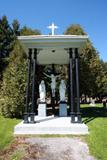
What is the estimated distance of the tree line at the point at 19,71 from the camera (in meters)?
15.0

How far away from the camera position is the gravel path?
8131 millimetres

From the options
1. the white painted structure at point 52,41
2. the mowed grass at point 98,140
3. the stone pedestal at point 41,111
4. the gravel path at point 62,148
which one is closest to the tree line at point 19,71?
the stone pedestal at point 41,111

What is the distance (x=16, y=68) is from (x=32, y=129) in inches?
220

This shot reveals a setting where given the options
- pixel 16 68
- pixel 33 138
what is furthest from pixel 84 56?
pixel 33 138

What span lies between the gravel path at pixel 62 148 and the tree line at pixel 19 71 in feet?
17.4

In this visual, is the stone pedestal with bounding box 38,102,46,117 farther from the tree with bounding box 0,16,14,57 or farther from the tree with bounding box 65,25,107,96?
the tree with bounding box 0,16,14,57

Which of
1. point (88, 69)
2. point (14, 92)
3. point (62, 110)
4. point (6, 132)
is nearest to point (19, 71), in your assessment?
point (14, 92)

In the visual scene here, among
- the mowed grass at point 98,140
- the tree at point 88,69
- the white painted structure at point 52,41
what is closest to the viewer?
the mowed grass at point 98,140

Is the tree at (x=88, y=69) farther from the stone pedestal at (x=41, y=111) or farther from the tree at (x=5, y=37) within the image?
the tree at (x=5, y=37)

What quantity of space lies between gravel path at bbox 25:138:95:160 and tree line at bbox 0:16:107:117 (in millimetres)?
5299

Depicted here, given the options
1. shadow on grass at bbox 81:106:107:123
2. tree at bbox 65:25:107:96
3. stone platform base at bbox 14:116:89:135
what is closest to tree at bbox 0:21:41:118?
shadow on grass at bbox 81:106:107:123

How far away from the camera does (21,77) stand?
1539 cm

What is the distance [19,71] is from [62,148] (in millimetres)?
7462

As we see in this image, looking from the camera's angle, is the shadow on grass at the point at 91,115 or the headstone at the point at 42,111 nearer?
the shadow on grass at the point at 91,115
